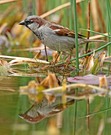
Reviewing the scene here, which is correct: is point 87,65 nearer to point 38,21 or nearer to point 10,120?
point 38,21

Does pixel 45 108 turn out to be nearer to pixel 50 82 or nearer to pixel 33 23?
pixel 50 82

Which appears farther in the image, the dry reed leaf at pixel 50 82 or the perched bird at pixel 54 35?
the perched bird at pixel 54 35

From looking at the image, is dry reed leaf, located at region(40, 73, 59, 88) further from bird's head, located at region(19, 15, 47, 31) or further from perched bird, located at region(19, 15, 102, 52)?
bird's head, located at region(19, 15, 47, 31)

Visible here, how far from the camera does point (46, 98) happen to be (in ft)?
15.4

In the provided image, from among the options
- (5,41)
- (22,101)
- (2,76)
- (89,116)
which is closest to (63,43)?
(2,76)

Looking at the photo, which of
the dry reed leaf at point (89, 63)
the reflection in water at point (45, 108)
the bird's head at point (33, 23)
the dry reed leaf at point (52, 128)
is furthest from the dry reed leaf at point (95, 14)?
the dry reed leaf at point (52, 128)

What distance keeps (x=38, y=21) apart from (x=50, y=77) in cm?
158

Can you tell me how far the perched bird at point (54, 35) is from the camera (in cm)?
621

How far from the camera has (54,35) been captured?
6.26 metres

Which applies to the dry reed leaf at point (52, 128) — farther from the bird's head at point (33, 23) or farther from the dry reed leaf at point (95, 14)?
the dry reed leaf at point (95, 14)

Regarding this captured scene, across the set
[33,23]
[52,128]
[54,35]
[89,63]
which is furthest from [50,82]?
[33,23]

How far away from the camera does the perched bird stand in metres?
6.21

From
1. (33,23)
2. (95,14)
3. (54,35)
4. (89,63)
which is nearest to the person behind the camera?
(89,63)

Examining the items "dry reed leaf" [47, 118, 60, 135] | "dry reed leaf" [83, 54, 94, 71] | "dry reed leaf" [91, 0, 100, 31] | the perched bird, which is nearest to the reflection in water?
"dry reed leaf" [47, 118, 60, 135]
